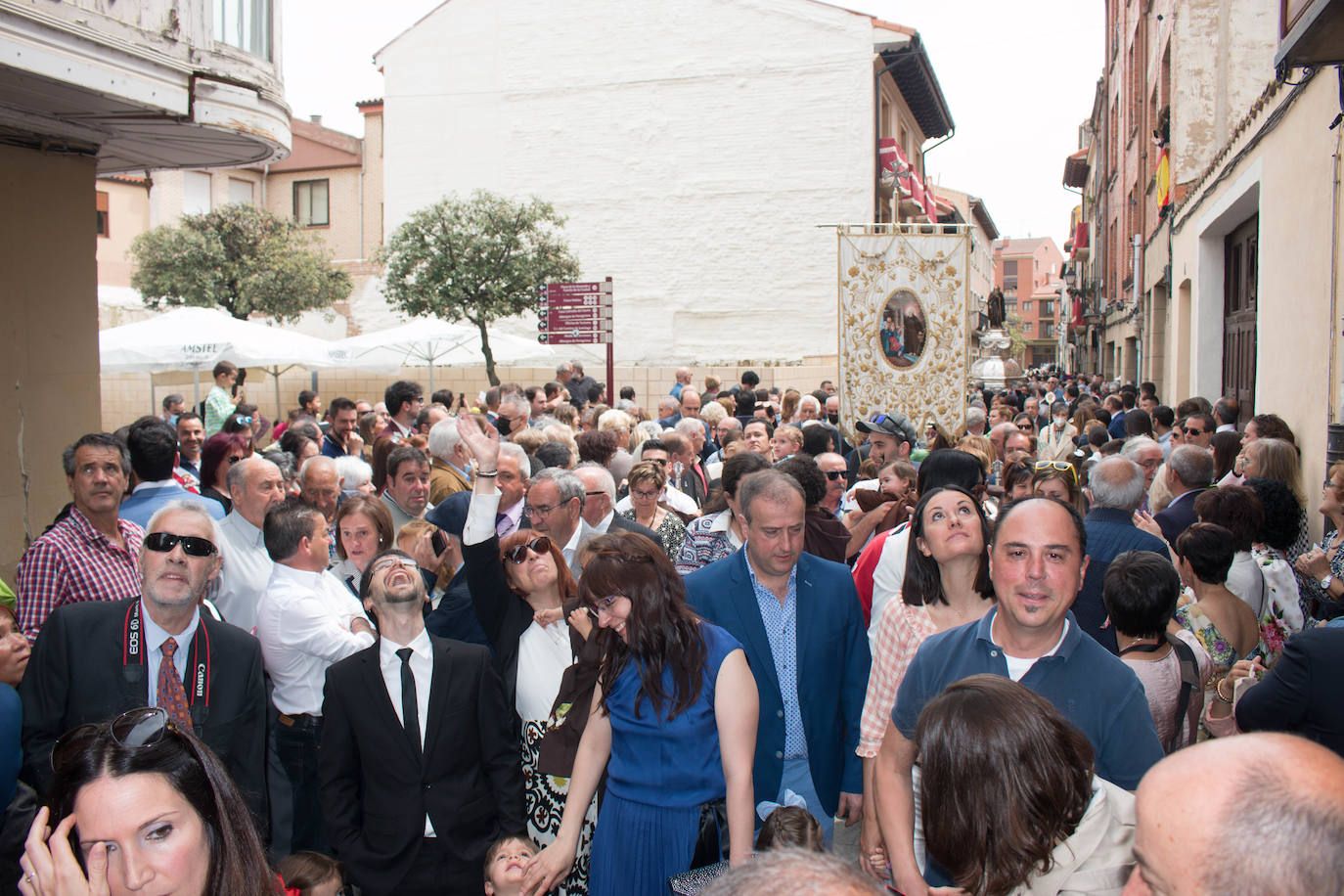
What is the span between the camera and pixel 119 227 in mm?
33344

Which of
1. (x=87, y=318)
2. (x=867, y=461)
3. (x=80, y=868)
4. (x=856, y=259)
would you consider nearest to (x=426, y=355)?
(x=856, y=259)

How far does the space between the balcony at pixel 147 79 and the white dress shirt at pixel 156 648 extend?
3.07 m

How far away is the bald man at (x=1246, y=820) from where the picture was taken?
56.4 inches

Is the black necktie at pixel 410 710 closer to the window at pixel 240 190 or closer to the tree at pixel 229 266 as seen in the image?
the tree at pixel 229 266

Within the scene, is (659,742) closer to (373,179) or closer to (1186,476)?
(1186,476)

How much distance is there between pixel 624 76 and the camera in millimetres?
26203

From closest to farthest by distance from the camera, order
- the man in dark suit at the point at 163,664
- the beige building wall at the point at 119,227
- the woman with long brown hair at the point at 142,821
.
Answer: the woman with long brown hair at the point at 142,821 < the man in dark suit at the point at 163,664 < the beige building wall at the point at 119,227

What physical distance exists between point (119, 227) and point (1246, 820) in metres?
37.8

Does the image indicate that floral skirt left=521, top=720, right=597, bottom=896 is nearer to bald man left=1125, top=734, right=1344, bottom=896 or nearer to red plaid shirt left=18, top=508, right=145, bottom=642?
red plaid shirt left=18, top=508, right=145, bottom=642

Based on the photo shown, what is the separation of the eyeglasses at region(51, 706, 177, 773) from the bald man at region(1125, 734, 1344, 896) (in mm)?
1951

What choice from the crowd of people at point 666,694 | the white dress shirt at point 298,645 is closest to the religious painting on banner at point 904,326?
the crowd of people at point 666,694

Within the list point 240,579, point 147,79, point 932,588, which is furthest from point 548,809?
point 147,79

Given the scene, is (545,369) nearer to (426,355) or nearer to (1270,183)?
(426,355)

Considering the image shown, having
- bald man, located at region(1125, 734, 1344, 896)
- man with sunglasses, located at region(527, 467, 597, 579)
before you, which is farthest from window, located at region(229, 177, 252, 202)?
bald man, located at region(1125, 734, 1344, 896)
